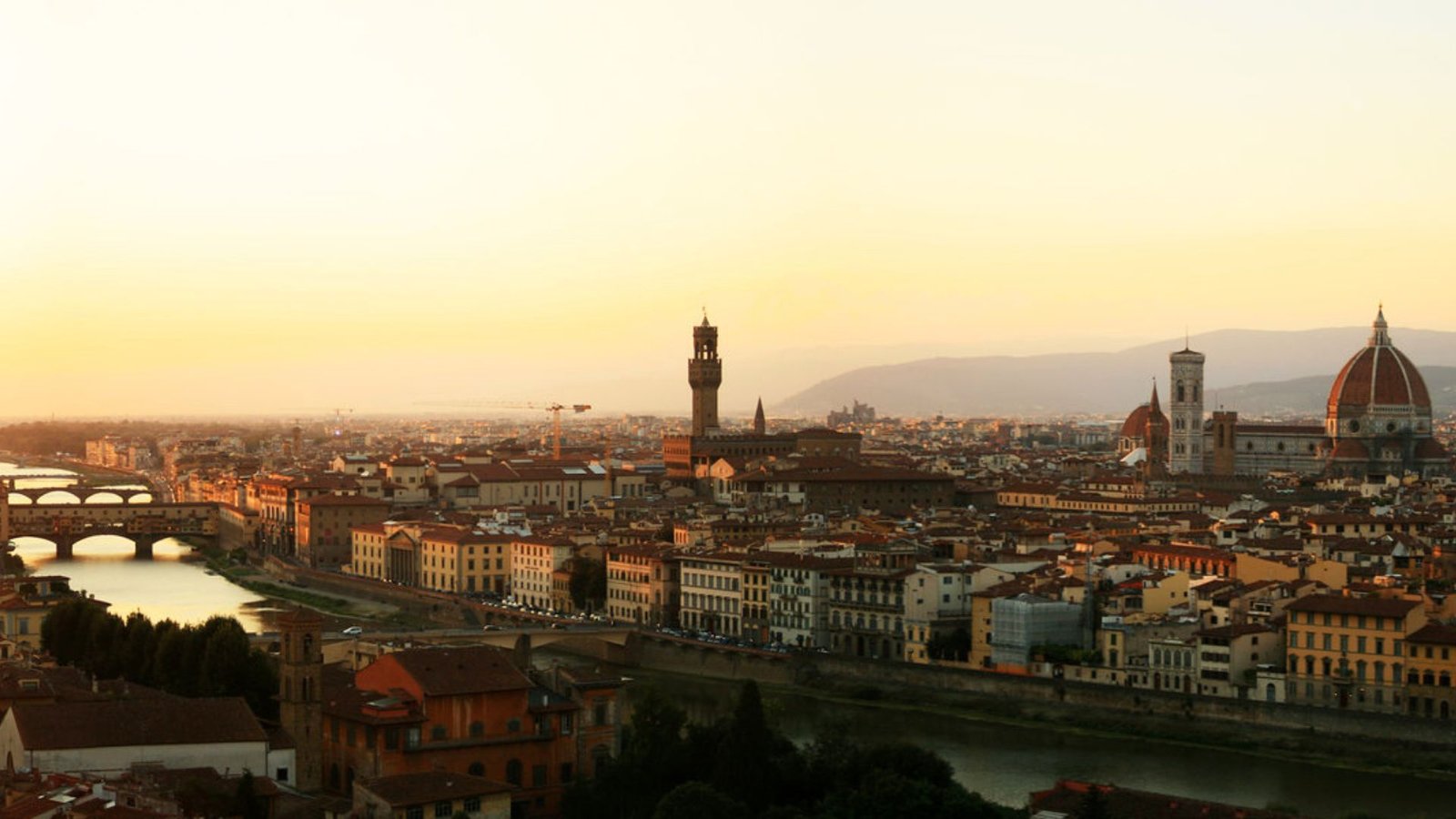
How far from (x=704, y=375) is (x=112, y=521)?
824 inches

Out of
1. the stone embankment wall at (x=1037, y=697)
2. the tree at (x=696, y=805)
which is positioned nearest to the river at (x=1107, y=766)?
the stone embankment wall at (x=1037, y=697)

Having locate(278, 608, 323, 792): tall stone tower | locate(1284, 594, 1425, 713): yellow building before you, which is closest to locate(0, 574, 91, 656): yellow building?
locate(278, 608, 323, 792): tall stone tower

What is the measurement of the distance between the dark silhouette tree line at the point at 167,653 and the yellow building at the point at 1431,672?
42.0 ft

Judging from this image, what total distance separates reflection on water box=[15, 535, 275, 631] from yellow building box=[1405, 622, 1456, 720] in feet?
58.9

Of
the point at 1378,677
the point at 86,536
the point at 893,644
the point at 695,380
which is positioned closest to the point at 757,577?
the point at 893,644

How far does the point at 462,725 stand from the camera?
19000 millimetres

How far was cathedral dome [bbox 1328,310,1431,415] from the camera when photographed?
6819 cm

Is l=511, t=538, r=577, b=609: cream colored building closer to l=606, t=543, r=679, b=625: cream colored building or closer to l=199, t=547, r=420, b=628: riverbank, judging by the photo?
l=606, t=543, r=679, b=625: cream colored building

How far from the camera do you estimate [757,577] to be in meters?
33.4

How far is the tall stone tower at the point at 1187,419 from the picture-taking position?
2761 inches

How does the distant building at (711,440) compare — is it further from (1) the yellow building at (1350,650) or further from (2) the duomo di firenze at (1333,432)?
(1) the yellow building at (1350,650)

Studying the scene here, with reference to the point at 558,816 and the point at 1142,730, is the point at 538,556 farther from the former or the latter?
the point at 558,816

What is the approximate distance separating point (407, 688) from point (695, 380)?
52.2 m

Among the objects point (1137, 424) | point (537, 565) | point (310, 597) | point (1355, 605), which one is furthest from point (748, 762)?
point (1137, 424)
